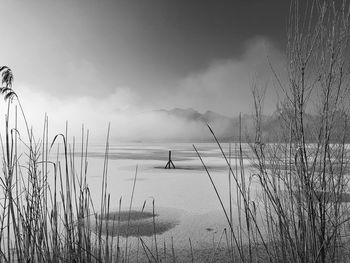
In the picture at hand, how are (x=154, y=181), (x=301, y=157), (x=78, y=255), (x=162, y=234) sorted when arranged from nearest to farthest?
(x=301, y=157) < (x=78, y=255) < (x=162, y=234) < (x=154, y=181)

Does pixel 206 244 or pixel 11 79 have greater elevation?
pixel 11 79

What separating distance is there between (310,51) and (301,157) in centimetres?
46

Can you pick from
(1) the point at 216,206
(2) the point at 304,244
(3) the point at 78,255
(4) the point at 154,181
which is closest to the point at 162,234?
(1) the point at 216,206

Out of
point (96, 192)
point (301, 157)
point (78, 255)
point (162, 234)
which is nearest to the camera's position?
point (301, 157)

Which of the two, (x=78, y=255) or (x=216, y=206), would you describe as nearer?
(x=78, y=255)

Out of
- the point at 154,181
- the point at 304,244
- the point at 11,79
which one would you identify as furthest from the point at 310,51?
the point at 154,181

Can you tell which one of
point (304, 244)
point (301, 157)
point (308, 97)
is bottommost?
point (304, 244)

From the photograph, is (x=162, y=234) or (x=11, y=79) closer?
(x=11, y=79)

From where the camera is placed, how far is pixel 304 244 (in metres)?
1.17

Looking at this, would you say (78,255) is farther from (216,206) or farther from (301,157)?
(216,206)

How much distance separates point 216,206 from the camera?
502 centimetres

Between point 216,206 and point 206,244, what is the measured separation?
6.63 ft

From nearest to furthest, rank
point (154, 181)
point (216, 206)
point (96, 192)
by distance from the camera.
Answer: point (216, 206)
point (96, 192)
point (154, 181)

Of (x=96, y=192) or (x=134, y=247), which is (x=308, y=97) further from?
(x=96, y=192)
